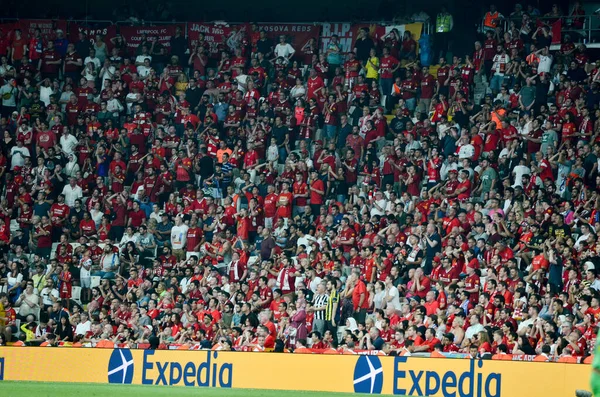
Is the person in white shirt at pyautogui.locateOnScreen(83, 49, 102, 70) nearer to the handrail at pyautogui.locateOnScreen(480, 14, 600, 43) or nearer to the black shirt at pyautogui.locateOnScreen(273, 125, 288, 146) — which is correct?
the black shirt at pyautogui.locateOnScreen(273, 125, 288, 146)

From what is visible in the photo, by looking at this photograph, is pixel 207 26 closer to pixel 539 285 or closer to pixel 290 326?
pixel 290 326

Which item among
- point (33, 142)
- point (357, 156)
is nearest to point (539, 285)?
point (357, 156)

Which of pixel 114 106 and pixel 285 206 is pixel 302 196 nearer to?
pixel 285 206

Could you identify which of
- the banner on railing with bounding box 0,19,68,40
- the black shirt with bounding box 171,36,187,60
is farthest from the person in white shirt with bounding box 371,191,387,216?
the banner on railing with bounding box 0,19,68,40

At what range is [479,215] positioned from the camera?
22.2 metres

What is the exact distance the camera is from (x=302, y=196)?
2541cm

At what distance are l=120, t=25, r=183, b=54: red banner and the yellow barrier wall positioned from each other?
45.5 ft

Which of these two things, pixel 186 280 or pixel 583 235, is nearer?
pixel 583 235

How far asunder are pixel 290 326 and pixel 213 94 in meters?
9.76

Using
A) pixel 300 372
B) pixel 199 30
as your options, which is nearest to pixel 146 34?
pixel 199 30

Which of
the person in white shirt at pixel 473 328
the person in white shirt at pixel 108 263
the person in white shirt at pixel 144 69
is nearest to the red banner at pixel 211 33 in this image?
the person in white shirt at pixel 144 69

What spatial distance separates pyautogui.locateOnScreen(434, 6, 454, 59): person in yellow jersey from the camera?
94.5ft

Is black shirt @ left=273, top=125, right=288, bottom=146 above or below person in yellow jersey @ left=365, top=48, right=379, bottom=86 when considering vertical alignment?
below

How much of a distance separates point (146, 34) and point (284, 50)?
4563 mm
